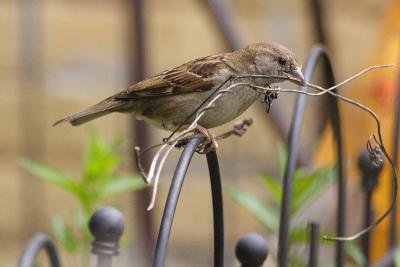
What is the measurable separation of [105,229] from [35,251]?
219 mm

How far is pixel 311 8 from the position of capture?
12.6ft

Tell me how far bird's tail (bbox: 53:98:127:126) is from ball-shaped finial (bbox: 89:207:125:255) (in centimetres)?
56

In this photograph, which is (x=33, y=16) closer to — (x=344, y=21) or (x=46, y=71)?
(x=46, y=71)

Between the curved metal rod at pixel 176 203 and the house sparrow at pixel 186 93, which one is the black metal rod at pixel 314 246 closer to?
the curved metal rod at pixel 176 203

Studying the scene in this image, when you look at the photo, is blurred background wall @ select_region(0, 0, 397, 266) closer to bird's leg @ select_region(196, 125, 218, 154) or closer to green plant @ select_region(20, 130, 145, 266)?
green plant @ select_region(20, 130, 145, 266)

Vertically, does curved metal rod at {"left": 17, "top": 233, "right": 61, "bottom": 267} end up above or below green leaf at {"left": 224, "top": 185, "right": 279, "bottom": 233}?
below

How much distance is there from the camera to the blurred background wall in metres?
4.87

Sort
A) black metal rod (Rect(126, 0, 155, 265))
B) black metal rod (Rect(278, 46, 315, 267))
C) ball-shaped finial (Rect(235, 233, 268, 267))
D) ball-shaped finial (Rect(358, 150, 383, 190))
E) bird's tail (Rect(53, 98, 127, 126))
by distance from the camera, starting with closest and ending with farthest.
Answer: ball-shaped finial (Rect(235, 233, 268, 267)), black metal rod (Rect(278, 46, 315, 267)), bird's tail (Rect(53, 98, 127, 126)), ball-shaped finial (Rect(358, 150, 383, 190)), black metal rod (Rect(126, 0, 155, 265))

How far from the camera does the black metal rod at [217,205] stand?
175cm

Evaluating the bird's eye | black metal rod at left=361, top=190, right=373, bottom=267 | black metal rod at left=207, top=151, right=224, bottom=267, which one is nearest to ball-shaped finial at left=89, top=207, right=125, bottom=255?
black metal rod at left=207, top=151, right=224, bottom=267

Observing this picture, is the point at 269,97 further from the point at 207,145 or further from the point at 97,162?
the point at 97,162

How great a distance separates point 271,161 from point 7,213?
1419mm

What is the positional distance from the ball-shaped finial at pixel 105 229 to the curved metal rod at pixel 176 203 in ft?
0.43

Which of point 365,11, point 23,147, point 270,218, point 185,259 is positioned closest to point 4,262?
point 23,147
